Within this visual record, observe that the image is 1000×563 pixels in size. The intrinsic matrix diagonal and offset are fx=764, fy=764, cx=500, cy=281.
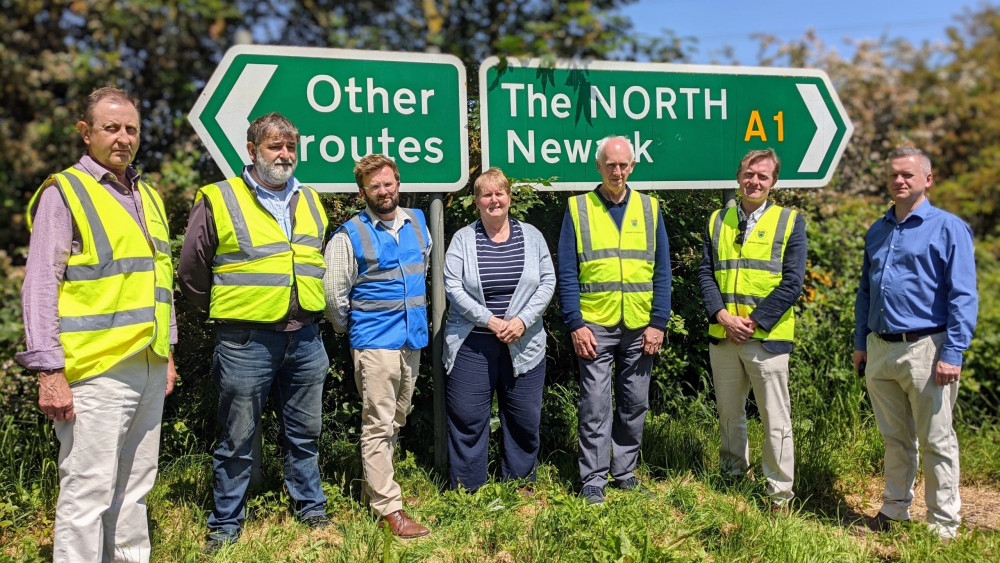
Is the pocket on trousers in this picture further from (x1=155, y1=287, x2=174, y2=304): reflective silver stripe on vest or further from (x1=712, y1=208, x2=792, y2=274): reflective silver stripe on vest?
(x1=712, y1=208, x2=792, y2=274): reflective silver stripe on vest

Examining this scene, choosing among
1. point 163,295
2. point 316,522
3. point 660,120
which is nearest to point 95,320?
point 163,295

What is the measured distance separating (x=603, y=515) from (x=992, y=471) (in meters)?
2.76

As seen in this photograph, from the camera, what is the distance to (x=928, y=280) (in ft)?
11.5

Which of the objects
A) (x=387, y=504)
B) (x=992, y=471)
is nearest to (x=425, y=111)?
(x=387, y=504)

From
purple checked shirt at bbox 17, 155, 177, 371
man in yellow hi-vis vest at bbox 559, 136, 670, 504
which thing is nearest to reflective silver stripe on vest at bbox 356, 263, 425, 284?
man in yellow hi-vis vest at bbox 559, 136, 670, 504

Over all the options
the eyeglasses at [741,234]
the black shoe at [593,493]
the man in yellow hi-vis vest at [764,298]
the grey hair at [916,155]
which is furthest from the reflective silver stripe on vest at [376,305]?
the grey hair at [916,155]

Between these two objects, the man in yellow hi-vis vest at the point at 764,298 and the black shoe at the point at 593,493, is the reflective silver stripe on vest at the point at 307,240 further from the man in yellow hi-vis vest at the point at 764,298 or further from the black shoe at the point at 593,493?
the man in yellow hi-vis vest at the point at 764,298

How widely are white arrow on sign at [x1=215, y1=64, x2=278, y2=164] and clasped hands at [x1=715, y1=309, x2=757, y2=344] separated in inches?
97.9

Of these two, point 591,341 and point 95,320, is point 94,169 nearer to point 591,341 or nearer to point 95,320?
point 95,320

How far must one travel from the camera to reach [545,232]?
465 centimetres

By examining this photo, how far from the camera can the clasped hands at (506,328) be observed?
3625mm

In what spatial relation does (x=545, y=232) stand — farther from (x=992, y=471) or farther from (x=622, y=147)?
(x=992, y=471)

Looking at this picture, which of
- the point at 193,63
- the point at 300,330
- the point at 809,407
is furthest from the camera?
the point at 193,63

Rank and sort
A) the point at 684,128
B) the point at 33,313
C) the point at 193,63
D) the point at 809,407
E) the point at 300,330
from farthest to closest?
1. the point at 193,63
2. the point at 809,407
3. the point at 684,128
4. the point at 300,330
5. the point at 33,313
